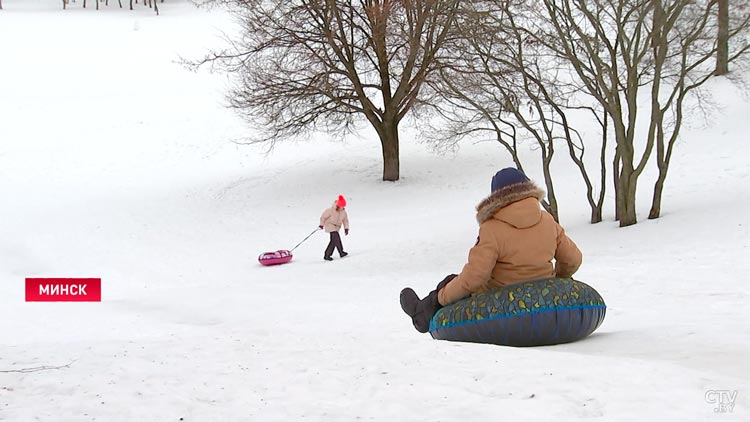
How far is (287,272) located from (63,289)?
15.3 ft

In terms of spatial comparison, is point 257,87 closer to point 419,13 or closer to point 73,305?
point 419,13

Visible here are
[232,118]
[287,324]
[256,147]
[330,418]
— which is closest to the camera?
[330,418]

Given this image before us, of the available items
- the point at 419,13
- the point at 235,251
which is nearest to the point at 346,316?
the point at 235,251

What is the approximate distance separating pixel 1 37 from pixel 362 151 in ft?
111

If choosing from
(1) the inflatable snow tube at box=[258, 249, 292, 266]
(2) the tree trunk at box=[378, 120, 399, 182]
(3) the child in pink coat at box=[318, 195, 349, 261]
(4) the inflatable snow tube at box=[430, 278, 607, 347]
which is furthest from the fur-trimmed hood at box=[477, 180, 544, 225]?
(2) the tree trunk at box=[378, 120, 399, 182]

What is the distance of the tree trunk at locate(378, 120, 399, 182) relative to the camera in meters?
24.4

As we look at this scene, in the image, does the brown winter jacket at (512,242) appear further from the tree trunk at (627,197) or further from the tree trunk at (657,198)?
the tree trunk at (657,198)

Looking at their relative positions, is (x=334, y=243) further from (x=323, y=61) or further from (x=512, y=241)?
(x=512, y=241)

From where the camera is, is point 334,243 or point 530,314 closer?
point 530,314

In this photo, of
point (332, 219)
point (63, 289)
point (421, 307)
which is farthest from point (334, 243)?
point (421, 307)

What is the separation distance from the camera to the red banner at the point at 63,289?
46.0ft

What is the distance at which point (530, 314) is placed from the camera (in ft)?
19.4

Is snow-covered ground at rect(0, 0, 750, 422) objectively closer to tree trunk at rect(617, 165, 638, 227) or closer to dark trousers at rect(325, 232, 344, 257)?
dark trousers at rect(325, 232, 344, 257)

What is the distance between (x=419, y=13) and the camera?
63.8 feet
